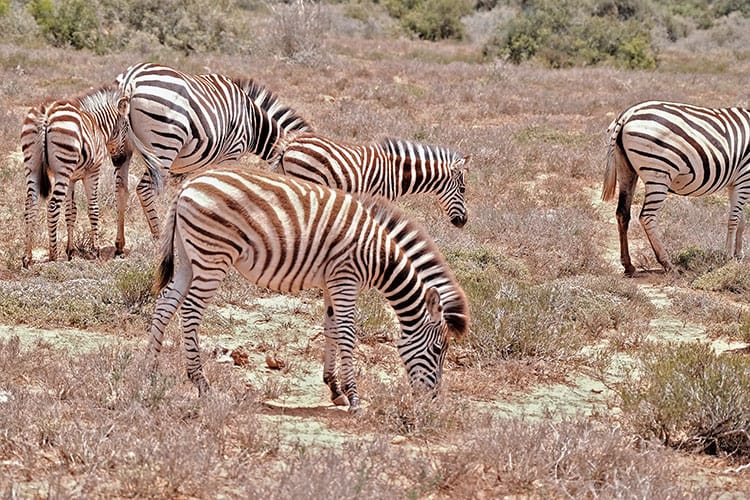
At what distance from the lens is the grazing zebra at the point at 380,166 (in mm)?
8539

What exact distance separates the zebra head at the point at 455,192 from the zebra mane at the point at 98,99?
13.0 ft

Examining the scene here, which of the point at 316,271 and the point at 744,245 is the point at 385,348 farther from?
the point at 744,245

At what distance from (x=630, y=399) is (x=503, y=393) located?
1176 mm

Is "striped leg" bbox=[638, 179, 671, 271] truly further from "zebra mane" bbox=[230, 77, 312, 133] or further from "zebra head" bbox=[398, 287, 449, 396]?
"zebra head" bbox=[398, 287, 449, 396]

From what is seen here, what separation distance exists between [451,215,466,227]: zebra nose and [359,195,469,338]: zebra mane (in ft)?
12.7

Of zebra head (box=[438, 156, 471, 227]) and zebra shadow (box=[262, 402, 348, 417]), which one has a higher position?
zebra head (box=[438, 156, 471, 227])

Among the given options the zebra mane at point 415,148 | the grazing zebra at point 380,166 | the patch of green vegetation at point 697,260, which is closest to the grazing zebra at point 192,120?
the grazing zebra at point 380,166

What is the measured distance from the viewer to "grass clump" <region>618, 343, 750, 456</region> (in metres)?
5.39

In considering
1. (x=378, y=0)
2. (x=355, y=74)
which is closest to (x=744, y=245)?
(x=355, y=74)

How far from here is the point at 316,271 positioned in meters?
5.96

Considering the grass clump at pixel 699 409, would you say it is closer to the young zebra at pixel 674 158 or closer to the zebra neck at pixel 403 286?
the zebra neck at pixel 403 286

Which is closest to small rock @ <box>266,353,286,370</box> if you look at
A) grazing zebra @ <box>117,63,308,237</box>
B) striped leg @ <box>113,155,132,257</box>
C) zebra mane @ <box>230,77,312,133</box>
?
grazing zebra @ <box>117,63,308,237</box>

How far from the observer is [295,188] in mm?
5965

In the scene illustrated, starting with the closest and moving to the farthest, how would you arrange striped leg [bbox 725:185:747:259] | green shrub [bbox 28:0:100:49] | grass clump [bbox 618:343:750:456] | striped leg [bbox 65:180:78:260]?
grass clump [bbox 618:343:750:456]
striped leg [bbox 65:180:78:260]
striped leg [bbox 725:185:747:259]
green shrub [bbox 28:0:100:49]
